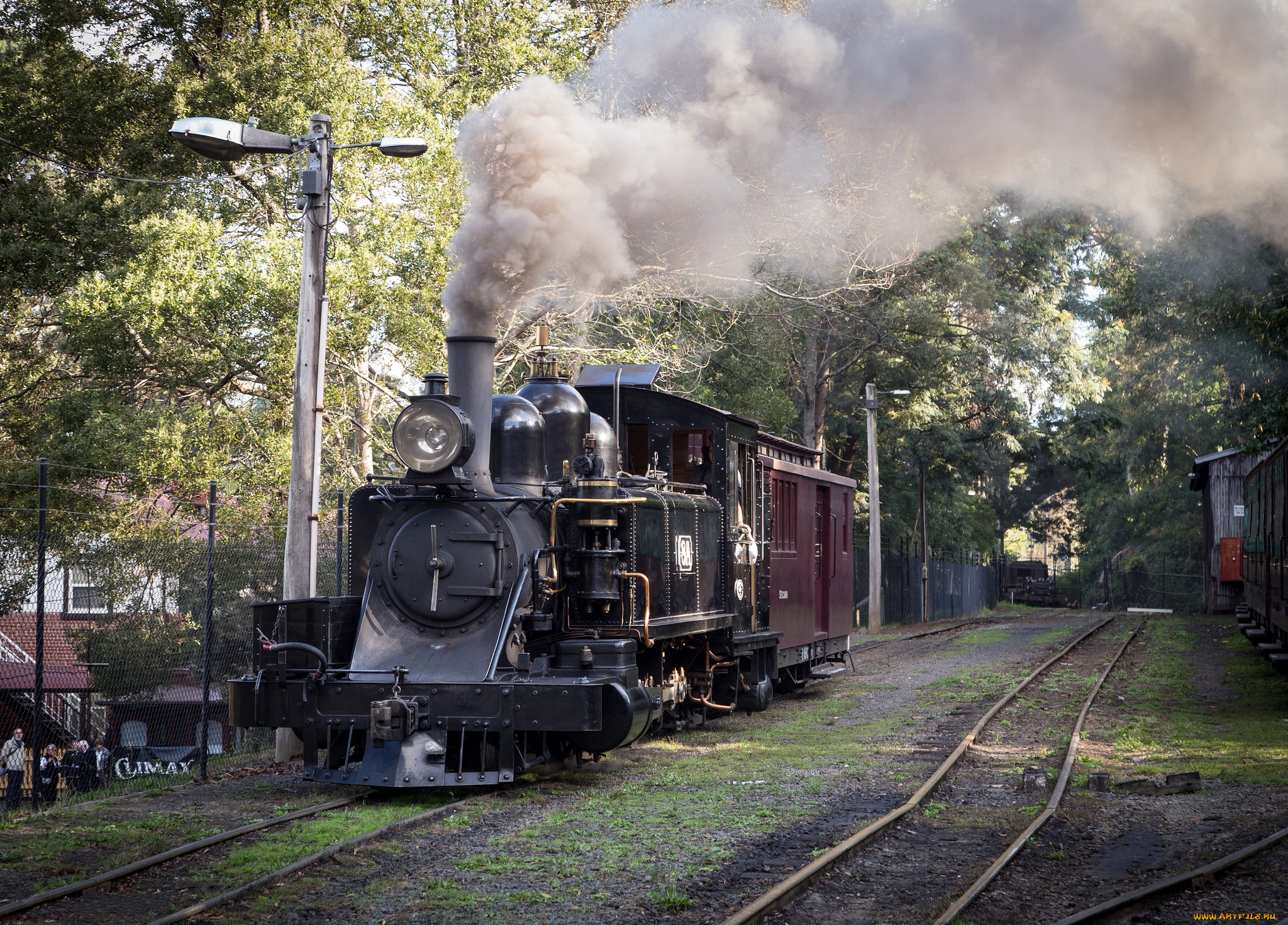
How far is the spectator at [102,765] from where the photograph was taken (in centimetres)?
976

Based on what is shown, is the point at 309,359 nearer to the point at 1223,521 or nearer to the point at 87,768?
the point at 87,768

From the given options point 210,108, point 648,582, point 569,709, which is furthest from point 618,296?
point 569,709

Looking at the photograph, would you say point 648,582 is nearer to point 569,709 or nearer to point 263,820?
point 569,709

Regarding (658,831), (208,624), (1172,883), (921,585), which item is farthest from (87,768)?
(921,585)

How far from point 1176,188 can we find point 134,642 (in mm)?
10684

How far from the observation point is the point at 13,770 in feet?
28.9

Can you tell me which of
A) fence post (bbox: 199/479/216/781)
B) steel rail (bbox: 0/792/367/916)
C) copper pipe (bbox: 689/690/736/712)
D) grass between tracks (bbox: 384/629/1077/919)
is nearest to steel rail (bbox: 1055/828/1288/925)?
grass between tracks (bbox: 384/629/1077/919)

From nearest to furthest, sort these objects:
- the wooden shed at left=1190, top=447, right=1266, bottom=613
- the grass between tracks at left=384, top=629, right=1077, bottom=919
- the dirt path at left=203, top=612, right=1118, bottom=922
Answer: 1. the dirt path at left=203, top=612, right=1118, bottom=922
2. the grass between tracks at left=384, top=629, right=1077, bottom=919
3. the wooden shed at left=1190, top=447, right=1266, bottom=613

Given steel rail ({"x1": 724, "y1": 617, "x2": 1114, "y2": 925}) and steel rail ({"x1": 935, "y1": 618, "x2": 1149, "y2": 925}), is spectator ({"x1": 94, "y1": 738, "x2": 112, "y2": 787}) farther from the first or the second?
steel rail ({"x1": 935, "y1": 618, "x2": 1149, "y2": 925})

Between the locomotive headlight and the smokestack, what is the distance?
0.80ft

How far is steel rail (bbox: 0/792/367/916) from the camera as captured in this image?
5531mm

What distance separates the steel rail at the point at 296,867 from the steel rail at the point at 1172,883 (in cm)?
355

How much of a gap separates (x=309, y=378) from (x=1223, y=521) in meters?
27.7

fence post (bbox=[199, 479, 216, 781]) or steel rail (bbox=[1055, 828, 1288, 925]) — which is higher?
fence post (bbox=[199, 479, 216, 781])
